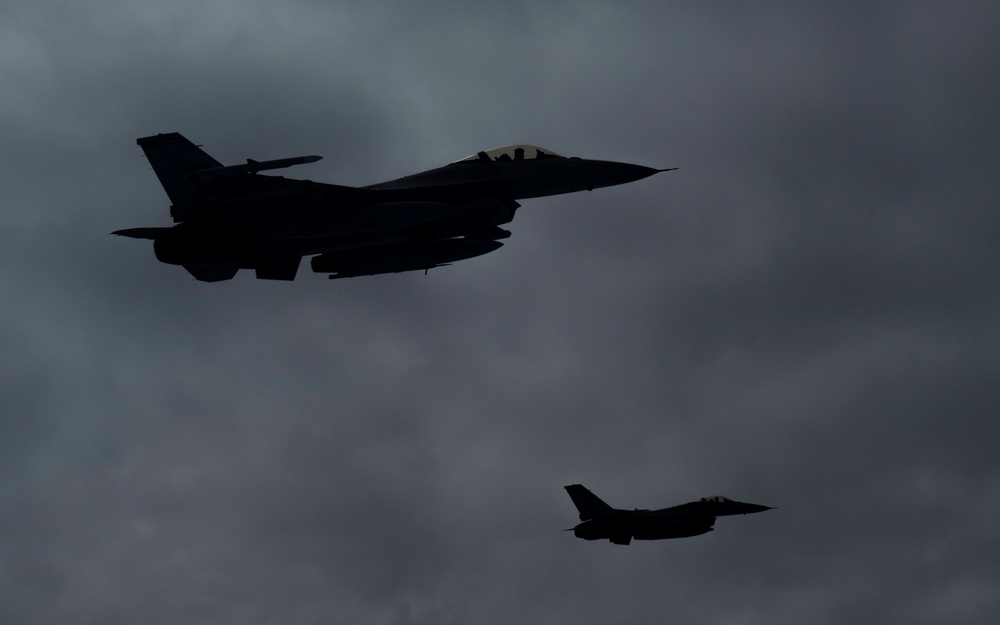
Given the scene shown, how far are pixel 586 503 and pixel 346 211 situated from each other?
31.4 meters

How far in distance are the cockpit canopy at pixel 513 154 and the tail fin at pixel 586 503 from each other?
27.5 meters

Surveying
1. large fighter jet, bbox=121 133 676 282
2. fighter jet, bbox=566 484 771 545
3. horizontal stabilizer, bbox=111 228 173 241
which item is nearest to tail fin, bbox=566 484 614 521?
fighter jet, bbox=566 484 771 545

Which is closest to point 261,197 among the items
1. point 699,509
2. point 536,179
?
point 536,179

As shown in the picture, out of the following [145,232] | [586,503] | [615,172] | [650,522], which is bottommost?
[650,522]

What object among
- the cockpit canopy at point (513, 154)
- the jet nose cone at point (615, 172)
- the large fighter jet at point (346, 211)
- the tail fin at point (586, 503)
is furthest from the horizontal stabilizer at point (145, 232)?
the tail fin at point (586, 503)

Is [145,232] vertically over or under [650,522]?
over

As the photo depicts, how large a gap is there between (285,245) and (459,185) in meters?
7.04

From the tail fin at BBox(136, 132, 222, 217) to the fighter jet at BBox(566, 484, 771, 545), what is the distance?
105ft

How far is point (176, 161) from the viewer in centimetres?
3659

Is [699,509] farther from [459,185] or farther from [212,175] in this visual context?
[212,175]

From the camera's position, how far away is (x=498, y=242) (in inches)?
1457

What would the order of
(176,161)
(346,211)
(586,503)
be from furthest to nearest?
(586,503) < (176,161) < (346,211)

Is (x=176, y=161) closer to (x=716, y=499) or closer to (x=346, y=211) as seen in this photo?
(x=346, y=211)

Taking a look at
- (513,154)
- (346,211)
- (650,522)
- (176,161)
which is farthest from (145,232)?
(650,522)
